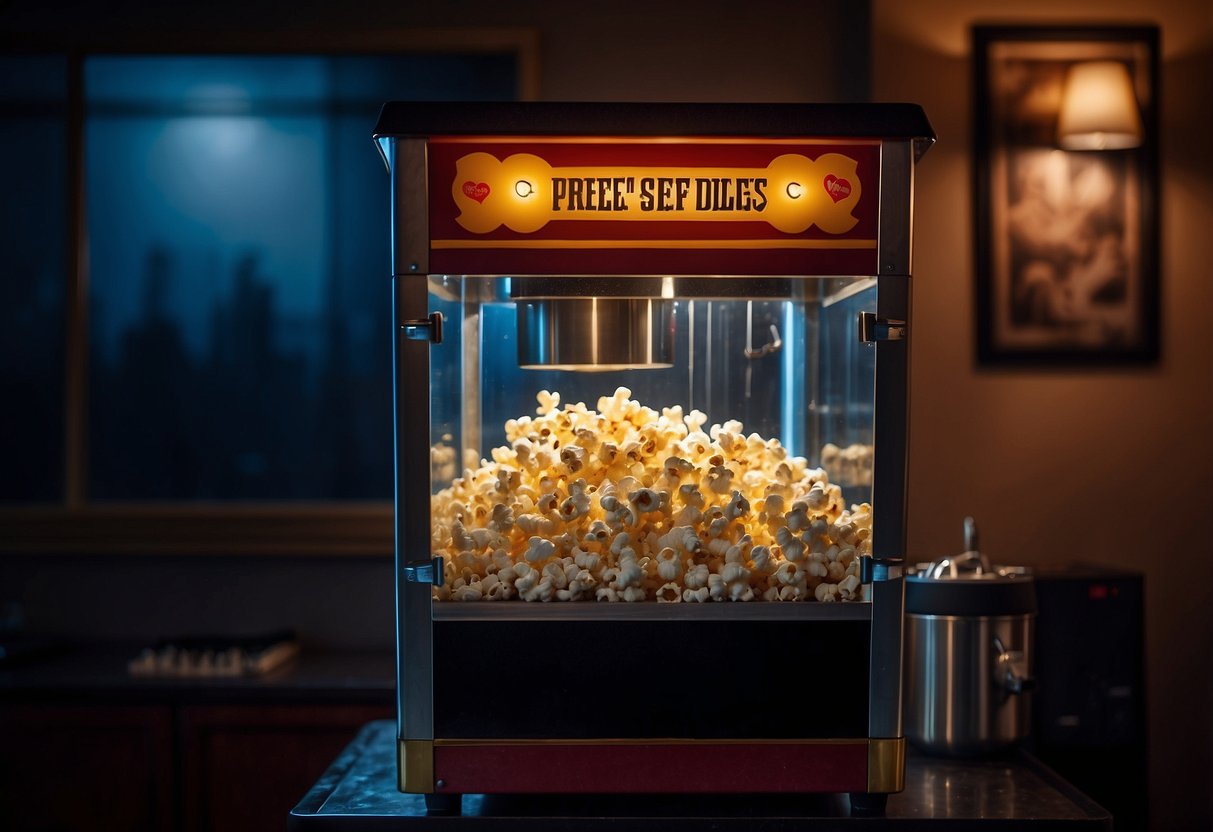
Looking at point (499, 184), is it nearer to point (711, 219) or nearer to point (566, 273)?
point (566, 273)

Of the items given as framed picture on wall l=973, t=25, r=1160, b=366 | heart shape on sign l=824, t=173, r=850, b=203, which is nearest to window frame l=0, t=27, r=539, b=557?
framed picture on wall l=973, t=25, r=1160, b=366

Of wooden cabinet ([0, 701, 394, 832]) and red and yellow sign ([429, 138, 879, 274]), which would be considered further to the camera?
wooden cabinet ([0, 701, 394, 832])

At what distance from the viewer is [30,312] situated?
2.99m

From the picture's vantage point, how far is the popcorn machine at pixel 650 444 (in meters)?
1.32

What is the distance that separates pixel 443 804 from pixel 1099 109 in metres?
2.07

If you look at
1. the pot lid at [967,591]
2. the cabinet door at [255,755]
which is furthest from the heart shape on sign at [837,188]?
the cabinet door at [255,755]

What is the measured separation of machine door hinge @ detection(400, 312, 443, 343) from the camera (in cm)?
131

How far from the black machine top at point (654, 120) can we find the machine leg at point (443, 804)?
0.77 m

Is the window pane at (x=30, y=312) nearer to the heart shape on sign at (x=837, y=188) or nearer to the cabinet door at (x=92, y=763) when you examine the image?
the cabinet door at (x=92, y=763)

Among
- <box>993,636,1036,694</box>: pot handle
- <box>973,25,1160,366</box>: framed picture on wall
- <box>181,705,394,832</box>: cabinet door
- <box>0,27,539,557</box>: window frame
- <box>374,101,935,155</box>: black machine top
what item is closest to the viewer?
<box>374,101,935,155</box>: black machine top

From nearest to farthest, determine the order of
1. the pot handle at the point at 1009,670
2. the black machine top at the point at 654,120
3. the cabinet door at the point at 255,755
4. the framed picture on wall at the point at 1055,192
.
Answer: the black machine top at the point at 654,120
the pot handle at the point at 1009,670
the cabinet door at the point at 255,755
the framed picture on wall at the point at 1055,192

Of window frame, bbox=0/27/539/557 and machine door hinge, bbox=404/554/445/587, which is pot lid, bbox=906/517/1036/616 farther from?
window frame, bbox=0/27/539/557

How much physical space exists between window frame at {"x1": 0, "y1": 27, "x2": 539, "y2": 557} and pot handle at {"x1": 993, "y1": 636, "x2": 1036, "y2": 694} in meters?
1.64

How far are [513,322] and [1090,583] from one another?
4.02 feet
